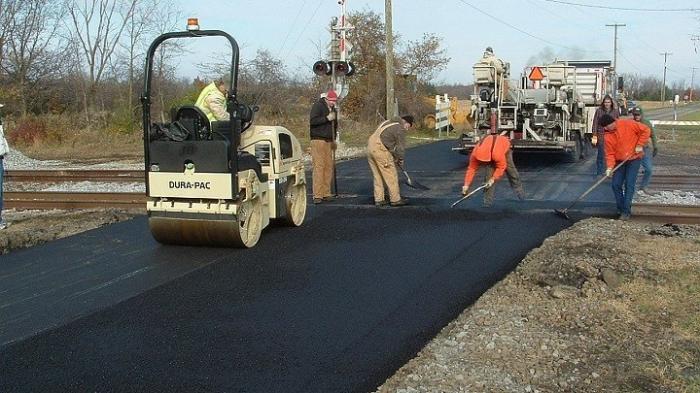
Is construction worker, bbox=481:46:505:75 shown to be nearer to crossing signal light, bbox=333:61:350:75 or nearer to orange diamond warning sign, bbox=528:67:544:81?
orange diamond warning sign, bbox=528:67:544:81

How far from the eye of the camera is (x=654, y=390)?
4.15 m

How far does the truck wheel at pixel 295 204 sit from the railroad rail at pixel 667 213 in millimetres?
4328

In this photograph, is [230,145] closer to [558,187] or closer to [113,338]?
[113,338]

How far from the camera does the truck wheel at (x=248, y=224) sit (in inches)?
301

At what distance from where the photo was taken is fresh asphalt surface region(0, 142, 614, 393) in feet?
14.8

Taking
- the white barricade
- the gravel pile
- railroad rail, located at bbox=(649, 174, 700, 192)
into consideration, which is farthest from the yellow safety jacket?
the white barricade

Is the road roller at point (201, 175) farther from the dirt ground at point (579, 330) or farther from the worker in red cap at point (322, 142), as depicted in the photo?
the worker in red cap at point (322, 142)

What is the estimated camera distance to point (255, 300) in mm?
6020

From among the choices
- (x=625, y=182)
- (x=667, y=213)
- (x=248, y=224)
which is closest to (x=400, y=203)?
(x=625, y=182)

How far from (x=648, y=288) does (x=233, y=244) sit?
4083 millimetres

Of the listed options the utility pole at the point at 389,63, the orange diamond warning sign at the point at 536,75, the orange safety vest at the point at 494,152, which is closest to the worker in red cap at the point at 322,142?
the orange safety vest at the point at 494,152

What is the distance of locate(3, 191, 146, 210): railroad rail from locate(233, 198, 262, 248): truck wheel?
13.5ft

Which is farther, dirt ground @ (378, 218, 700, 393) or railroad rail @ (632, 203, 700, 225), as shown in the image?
railroad rail @ (632, 203, 700, 225)

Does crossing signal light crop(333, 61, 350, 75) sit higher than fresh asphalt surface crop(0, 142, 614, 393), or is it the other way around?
crossing signal light crop(333, 61, 350, 75)
